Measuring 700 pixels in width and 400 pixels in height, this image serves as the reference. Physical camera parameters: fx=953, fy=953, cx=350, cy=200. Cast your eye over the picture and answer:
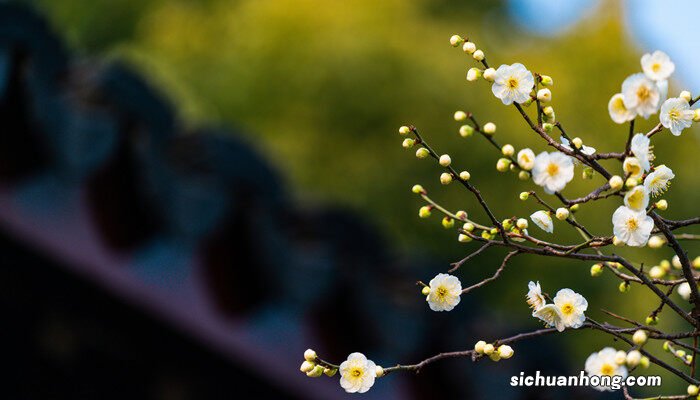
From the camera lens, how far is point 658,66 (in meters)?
0.67

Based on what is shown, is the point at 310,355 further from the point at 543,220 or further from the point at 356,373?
the point at 543,220

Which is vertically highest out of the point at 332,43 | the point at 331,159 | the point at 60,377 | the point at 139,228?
the point at 332,43

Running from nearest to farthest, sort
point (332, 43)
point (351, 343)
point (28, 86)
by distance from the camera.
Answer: point (28, 86) < point (351, 343) < point (332, 43)

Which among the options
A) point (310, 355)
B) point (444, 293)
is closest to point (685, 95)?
point (444, 293)

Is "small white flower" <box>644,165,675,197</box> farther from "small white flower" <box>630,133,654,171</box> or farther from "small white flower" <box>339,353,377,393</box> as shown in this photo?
"small white flower" <box>339,353,377,393</box>

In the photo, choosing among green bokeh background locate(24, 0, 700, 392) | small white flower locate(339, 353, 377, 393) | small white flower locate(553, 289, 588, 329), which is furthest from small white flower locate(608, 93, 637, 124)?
green bokeh background locate(24, 0, 700, 392)

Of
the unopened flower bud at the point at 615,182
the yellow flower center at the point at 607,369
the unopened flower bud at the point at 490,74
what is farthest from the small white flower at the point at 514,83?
the yellow flower center at the point at 607,369

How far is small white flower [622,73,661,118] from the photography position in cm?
66

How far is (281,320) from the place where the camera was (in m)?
1.66

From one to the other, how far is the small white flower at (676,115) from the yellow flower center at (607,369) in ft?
0.61

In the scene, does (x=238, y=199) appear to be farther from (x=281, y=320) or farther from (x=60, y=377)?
(x=60, y=377)

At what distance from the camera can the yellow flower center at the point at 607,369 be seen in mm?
657

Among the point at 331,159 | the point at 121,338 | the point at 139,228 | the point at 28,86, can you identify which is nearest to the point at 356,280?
the point at 139,228

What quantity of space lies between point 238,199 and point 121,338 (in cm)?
44
